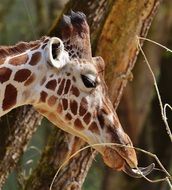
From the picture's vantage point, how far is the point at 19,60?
3896 mm

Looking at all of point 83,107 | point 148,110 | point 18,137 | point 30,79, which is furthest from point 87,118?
point 148,110

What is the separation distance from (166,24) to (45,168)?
157 inches

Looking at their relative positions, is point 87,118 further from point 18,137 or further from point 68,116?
point 18,137

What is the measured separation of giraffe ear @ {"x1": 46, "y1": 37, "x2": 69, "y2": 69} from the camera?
3799mm

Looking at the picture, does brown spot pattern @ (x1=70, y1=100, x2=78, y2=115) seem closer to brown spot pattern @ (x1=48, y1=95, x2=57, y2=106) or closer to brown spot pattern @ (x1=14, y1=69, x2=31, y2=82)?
brown spot pattern @ (x1=48, y1=95, x2=57, y2=106)

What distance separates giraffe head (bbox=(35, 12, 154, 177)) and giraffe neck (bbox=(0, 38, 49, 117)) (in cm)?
4

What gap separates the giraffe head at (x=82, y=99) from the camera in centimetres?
392

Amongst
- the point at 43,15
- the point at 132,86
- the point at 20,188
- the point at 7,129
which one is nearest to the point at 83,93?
the point at 7,129

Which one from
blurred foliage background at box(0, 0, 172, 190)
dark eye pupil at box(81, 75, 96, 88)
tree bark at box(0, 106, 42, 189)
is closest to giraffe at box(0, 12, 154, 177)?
dark eye pupil at box(81, 75, 96, 88)

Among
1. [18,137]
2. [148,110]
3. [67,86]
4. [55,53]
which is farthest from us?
[148,110]

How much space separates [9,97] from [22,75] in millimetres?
118

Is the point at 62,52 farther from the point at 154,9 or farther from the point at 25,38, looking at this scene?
the point at 25,38

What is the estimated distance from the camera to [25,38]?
10367 millimetres

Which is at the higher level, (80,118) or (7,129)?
(80,118)
